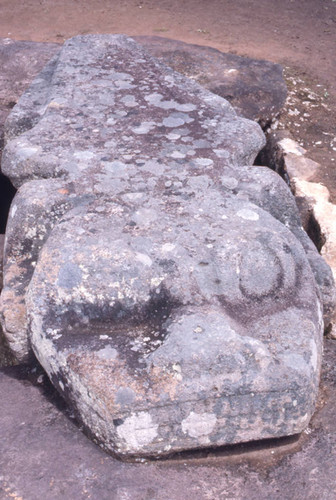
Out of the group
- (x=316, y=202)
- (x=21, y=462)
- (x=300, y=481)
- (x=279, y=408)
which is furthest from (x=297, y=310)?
(x=316, y=202)

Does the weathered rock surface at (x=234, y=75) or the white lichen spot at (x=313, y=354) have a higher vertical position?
the white lichen spot at (x=313, y=354)

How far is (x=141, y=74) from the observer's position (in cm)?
335

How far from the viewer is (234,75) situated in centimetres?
404

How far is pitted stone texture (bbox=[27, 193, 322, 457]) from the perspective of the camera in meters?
1.56

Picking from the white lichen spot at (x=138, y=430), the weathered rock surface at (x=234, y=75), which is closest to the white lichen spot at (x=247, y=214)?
the white lichen spot at (x=138, y=430)

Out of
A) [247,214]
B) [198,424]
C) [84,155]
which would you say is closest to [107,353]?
[198,424]

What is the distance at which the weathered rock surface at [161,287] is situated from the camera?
1573 millimetres

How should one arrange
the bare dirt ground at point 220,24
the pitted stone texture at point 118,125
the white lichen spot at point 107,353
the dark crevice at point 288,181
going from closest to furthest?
the white lichen spot at point 107,353
the pitted stone texture at point 118,125
the dark crevice at point 288,181
the bare dirt ground at point 220,24

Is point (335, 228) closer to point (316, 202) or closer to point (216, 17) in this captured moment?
point (316, 202)

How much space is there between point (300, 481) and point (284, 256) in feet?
2.41

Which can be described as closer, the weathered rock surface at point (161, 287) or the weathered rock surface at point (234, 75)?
the weathered rock surface at point (161, 287)

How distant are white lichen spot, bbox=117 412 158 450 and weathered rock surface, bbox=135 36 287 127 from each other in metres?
2.64

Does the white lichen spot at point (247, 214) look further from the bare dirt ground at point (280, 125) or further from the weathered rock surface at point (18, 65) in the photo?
the weathered rock surface at point (18, 65)

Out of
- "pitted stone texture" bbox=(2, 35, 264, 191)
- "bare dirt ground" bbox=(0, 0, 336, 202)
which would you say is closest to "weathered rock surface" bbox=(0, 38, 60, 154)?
"pitted stone texture" bbox=(2, 35, 264, 191)
